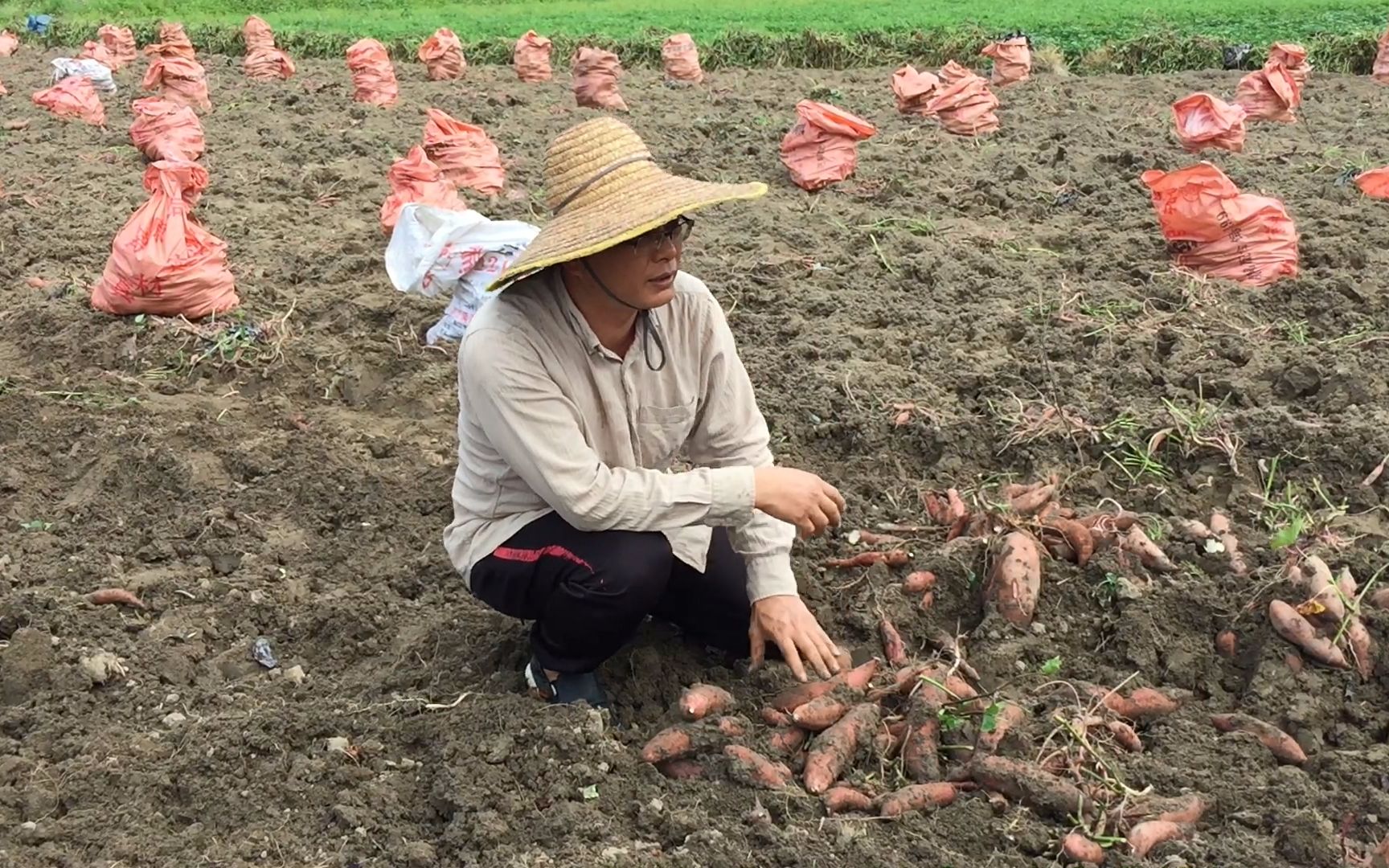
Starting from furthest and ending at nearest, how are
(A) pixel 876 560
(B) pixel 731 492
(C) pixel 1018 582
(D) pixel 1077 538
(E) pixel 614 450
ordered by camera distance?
(A) pixel 876 560 → (D) pixel 1077 538 → (C) pixel 1018 582 → (E) pixel 614 450 → (B) pixel 731 492

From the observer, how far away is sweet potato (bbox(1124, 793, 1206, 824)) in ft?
7.11

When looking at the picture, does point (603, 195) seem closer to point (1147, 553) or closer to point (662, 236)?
point (662, 236)

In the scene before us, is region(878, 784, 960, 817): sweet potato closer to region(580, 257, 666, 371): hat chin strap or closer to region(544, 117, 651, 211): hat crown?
region(580, 257, 666, 371): hat chin strap

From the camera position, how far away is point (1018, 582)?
2.71 metres

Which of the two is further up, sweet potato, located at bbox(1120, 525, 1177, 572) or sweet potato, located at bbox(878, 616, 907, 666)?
sweet potato, located at bbox(1120, 525, 1177, 572)

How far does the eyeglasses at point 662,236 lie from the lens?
7.36 ft

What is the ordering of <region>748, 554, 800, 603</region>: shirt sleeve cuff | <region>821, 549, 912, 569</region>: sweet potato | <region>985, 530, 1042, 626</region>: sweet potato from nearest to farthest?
<region>748, 554, 800, 603</region>: shirt sleeve cuff
<region>985, 530, 1042, 626</region>: sweet potato
<region>821, 549, 912, 569</region>: sweet potato

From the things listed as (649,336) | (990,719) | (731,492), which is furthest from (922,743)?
(649,336)

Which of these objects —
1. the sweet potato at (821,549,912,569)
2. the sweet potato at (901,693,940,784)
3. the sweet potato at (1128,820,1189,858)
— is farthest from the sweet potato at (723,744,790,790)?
the sweet potato at (821,549,912,569)

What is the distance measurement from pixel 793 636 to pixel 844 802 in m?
0.36

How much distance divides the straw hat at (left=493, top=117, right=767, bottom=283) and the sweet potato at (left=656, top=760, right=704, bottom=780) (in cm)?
101

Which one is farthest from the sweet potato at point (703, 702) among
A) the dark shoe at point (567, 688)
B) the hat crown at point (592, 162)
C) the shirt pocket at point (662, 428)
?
the hat crown at point (592, 162)

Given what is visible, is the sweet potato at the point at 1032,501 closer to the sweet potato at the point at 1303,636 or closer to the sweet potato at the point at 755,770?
the sweet potato at the point at 1303,636

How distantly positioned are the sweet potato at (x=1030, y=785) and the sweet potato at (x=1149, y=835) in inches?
4.2
